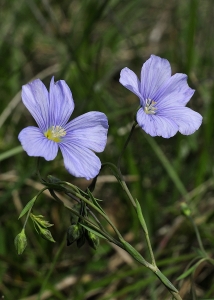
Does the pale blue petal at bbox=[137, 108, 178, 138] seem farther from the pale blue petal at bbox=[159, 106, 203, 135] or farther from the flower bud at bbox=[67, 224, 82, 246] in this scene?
the flower bud at bbox=[67, 224, 82, 246]

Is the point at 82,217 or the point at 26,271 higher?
the point at 82,217

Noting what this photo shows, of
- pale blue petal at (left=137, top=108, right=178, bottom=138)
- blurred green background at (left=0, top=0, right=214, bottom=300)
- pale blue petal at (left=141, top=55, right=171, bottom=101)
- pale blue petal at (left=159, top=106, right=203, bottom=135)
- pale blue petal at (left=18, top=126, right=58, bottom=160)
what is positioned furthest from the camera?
blurred green background at (left=0, top=0, right=214, bottom=300)

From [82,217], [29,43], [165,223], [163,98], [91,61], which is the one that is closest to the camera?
[82,217]

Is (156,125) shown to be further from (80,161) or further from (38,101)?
(38,101)

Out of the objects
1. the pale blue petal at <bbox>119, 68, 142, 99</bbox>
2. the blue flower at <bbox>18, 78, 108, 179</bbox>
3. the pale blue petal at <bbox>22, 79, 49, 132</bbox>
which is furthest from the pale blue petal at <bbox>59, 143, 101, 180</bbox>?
the pale blue petal at <bbox>119, 68, 142, 99</bbox>

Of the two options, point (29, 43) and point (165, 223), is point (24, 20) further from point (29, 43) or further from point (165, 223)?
point (165, 223)

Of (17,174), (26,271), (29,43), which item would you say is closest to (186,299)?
(26,271)
